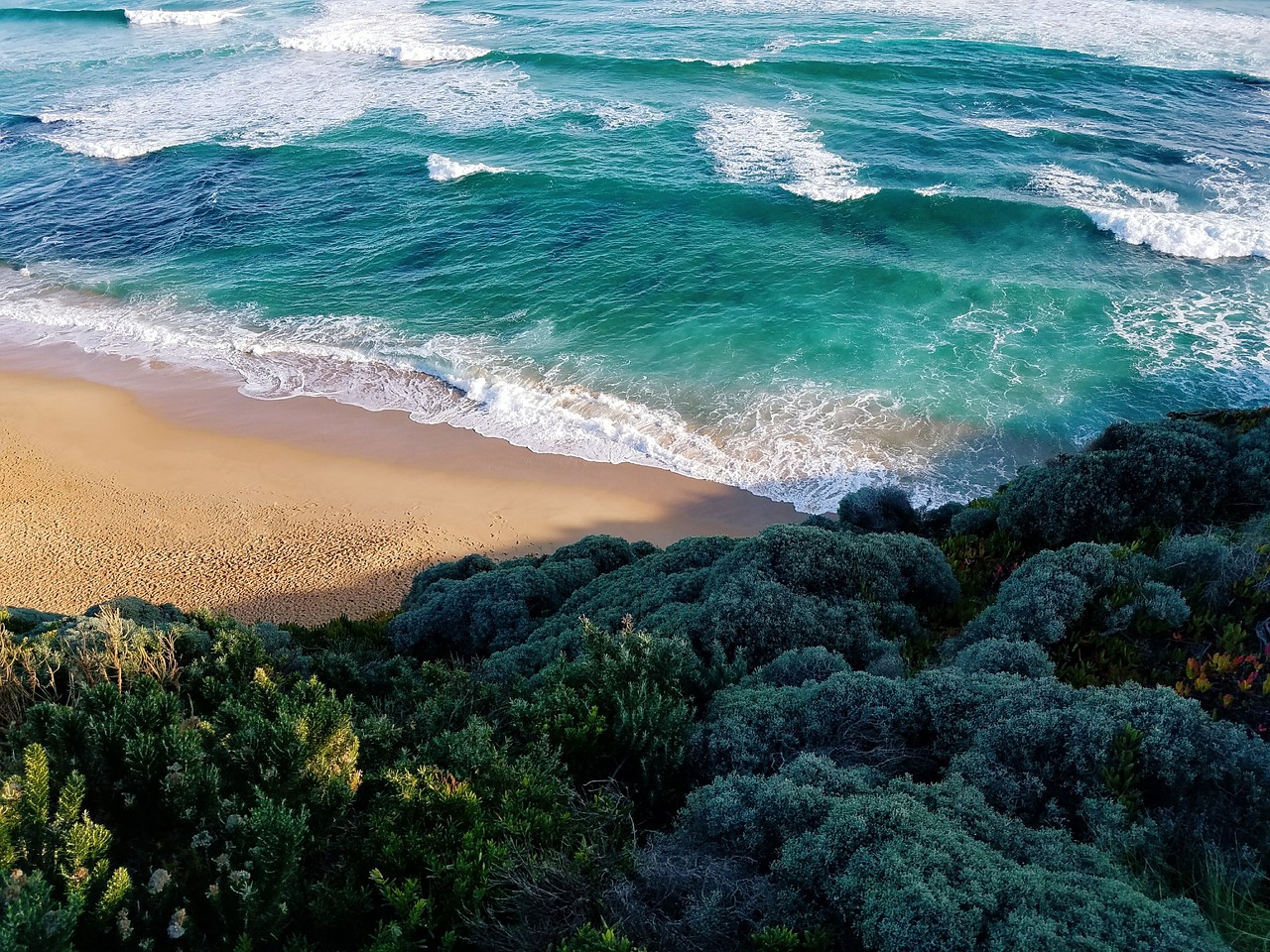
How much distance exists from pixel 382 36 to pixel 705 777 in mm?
46207

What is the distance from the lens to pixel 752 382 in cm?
1752

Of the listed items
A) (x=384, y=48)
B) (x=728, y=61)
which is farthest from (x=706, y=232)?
(x=384, y=48)

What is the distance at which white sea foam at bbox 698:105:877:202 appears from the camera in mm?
24766

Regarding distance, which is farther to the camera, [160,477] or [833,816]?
[160,477]

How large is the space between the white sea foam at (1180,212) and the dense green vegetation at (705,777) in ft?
53.8

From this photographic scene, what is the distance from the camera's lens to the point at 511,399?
1722cm

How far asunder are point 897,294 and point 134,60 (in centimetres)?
4200

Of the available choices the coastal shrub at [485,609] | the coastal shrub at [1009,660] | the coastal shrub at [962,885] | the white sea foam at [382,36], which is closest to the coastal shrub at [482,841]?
the coastal shrub at [962,885]

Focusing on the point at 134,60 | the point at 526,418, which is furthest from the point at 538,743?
the point at 134,60

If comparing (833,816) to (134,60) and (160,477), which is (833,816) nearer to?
(160,477)

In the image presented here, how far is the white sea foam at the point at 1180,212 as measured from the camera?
20.9 metres

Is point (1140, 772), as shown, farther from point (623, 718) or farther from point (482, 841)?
point (482, 841)

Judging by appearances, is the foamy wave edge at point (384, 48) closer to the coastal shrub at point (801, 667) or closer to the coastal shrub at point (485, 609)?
the coastal shrub at point (485, 609)

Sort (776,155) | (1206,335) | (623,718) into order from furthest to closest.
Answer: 1. (776,155)
2. (1206,335)
3. (623,718)
